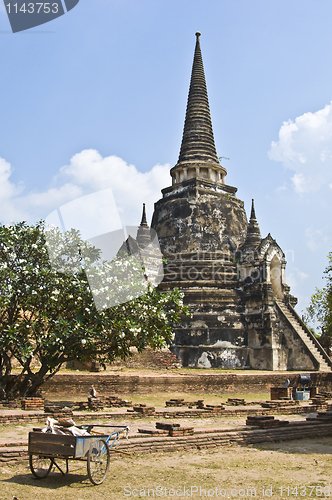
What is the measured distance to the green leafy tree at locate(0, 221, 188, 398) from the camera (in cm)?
1212

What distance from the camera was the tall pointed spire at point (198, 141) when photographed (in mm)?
27609

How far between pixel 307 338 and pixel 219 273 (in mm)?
5342

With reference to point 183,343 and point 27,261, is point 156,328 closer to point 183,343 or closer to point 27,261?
point 27,261

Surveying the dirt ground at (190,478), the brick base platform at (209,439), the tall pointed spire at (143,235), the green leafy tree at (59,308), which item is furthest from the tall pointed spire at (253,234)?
the dirt ground at (190,478)

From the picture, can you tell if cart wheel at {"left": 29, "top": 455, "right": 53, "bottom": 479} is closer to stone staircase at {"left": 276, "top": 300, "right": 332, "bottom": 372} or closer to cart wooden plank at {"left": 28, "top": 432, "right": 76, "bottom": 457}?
cart wooden plank at {"left": 28, "top": 432, "right": 76, "bottom": 457}

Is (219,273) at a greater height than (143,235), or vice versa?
(143,235)

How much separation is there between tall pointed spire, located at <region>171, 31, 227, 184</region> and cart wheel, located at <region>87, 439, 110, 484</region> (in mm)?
22374

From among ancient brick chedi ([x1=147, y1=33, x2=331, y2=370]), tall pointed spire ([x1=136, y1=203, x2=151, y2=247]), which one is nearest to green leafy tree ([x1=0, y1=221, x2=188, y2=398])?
ancient brick chedi ([x1=147, y1=33, x2=331, y2=370])

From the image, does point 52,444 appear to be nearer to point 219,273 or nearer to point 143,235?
point 219,273

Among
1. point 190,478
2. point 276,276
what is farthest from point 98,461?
point 276,276

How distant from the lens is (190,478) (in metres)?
6.40

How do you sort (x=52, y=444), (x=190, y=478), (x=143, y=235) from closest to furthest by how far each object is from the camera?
(x=52, y=444) < (x=190, y=478) < (x=143, y=235)

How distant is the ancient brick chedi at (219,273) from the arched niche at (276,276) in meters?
0.05

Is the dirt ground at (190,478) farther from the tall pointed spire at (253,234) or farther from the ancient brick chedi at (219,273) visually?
the tall pointed spire at (253,234)
